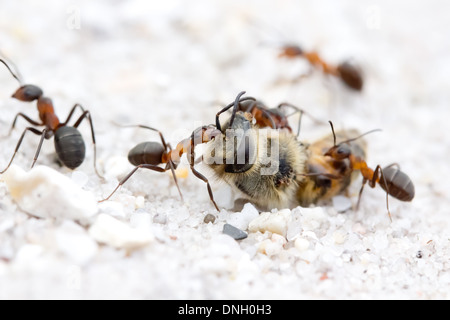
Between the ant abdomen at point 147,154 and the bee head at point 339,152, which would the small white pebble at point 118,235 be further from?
the bee head at point 339,152

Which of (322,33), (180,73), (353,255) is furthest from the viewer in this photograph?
(322,33)

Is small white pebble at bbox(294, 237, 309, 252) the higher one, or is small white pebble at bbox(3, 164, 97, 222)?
Result: small white pebble at bbox(3, 164, 97, 222)

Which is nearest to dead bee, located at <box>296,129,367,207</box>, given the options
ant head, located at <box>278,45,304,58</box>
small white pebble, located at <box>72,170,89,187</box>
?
small white pebble, located at <box>72,170,89,187</box>

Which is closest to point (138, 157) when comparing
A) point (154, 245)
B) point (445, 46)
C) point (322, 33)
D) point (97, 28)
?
point (154, 245)

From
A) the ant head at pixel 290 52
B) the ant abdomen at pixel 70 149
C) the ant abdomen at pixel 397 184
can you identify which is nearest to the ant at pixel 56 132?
the ant abdomen at pixel 70 149

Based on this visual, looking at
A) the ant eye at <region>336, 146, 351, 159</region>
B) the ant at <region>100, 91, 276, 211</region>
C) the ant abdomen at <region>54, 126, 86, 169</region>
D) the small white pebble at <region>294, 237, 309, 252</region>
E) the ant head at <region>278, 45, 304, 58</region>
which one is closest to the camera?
the small white pebble at <region>294, 237, 309, 252</region>

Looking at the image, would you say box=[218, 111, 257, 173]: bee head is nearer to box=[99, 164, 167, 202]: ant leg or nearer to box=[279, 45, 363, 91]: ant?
box=[99, 164, 167, 202]: ant leg

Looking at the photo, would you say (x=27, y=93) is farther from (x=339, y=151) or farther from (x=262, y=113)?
(x=339, y=151)
